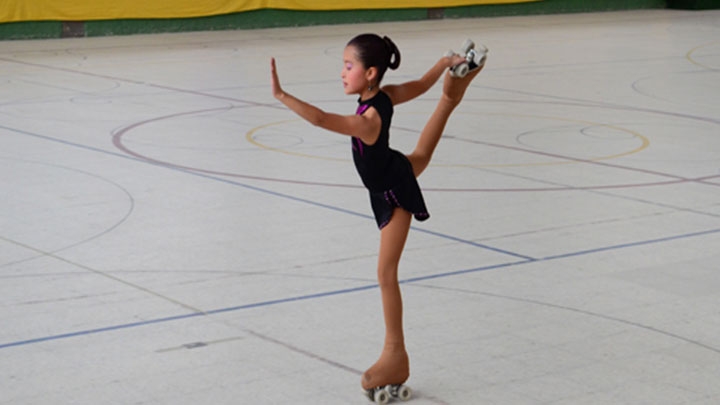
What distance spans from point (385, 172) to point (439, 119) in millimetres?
378

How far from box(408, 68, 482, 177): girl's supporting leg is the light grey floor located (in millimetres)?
876

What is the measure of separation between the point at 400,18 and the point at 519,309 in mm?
19256

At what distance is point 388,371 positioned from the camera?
438cm

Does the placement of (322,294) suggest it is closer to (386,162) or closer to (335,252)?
(335,252)

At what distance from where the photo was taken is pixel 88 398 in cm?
444

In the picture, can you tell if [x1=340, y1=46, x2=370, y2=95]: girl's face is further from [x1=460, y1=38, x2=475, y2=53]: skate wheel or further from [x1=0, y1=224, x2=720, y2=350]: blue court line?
[x1=0, y1=224, x2=720, y2=350]: blue court line

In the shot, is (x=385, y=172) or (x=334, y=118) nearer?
(x=334, y=118)

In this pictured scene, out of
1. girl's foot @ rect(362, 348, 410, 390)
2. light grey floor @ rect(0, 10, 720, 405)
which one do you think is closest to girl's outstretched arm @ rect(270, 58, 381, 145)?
girl's foot @ rect(362, 348, 410, 390)

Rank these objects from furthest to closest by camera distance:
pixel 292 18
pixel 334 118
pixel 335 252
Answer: pixel 292 18
pixel 335 252
pixel 334 118

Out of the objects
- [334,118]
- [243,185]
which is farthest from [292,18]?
[334,118]

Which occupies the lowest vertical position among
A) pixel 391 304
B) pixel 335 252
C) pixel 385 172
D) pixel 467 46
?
pixel 335 252

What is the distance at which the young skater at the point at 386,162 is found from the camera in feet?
13.9

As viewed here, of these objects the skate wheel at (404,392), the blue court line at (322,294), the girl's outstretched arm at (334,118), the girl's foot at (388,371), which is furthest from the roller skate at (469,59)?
the blue court line at (322,294)

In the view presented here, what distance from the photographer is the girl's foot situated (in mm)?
4371
